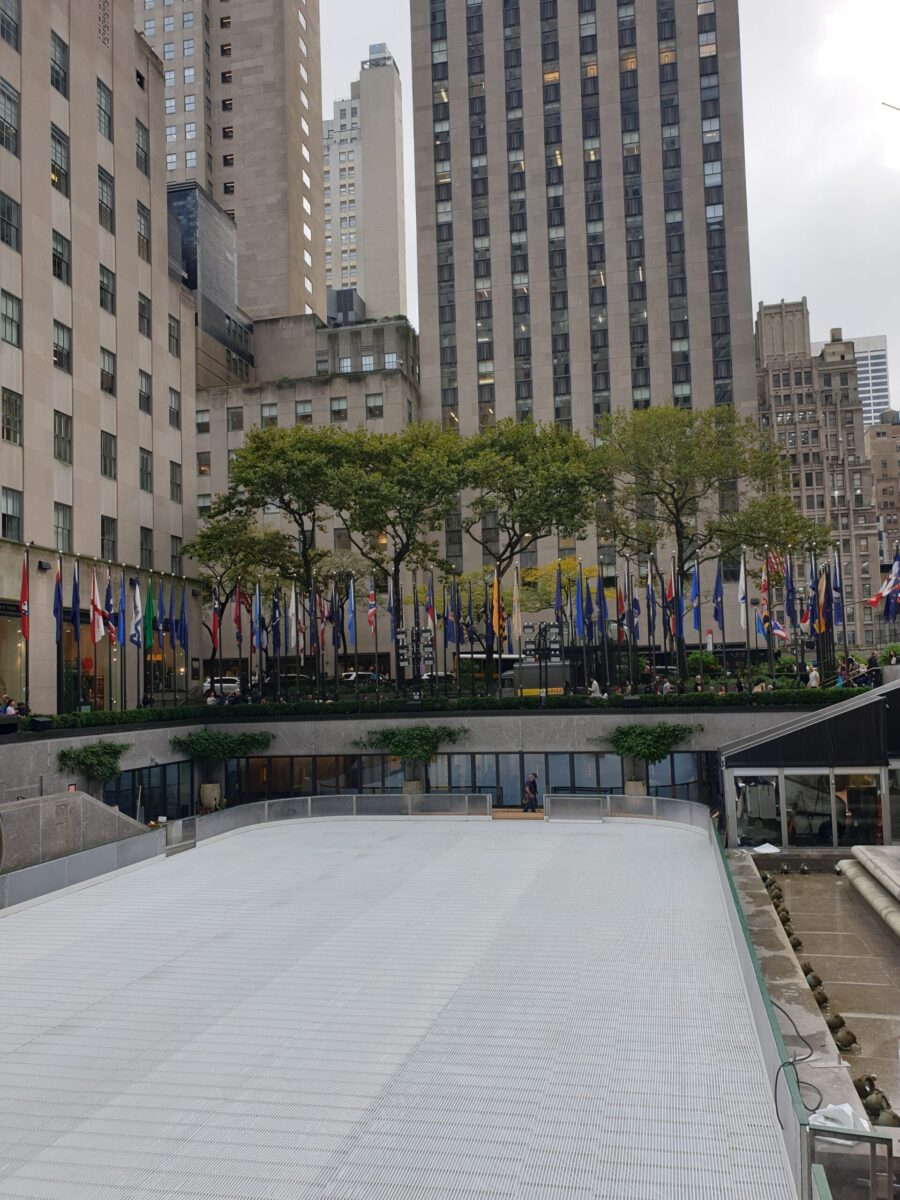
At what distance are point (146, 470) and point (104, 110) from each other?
62.6 feet

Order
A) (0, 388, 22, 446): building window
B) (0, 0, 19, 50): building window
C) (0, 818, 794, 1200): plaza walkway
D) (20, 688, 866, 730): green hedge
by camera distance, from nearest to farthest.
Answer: (0, 818, 794, 1200): plaza walkway → (20, 688, 866, 730): green hedge → (0, 388, 22, 446): building window → (0, 0, 19, 50): building window

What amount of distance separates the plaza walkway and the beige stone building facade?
66.8m

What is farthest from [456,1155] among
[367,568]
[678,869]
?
[367,568]

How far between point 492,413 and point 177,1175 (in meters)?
84.5

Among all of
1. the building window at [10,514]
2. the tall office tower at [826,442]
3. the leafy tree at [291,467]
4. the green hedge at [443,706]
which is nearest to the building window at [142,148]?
the leafy tree at [291,467]

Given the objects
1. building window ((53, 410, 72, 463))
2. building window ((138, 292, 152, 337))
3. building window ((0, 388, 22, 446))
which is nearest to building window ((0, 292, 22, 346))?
building window ((0, 388, 22, 446))

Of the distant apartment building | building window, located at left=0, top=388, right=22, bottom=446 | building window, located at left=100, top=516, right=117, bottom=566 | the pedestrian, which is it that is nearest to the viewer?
the pedestrian

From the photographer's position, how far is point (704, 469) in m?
48.3

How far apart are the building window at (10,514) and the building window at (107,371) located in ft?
31.9

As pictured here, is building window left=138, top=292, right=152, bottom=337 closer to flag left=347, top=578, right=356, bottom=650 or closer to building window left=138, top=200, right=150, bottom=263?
building window left=138, top=200, right=150, bottom=263

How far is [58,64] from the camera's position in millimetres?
46656

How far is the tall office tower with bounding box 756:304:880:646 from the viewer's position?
130 metres

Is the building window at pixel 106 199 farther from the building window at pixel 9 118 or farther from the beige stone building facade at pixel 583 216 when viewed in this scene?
the beige stone building facade at pixel 583 216

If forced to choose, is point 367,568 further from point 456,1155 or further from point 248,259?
point 456,1155
